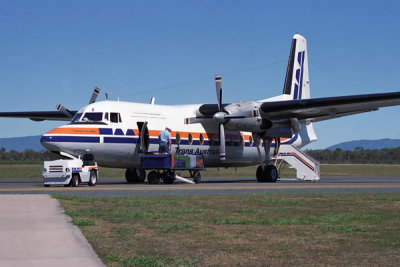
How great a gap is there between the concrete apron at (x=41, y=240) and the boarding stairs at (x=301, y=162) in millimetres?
22727

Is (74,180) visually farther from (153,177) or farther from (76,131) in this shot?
(153,177)

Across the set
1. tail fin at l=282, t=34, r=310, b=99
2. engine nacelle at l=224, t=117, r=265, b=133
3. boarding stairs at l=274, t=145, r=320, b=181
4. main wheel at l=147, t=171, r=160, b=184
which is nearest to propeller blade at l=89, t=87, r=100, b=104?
main wheel at l=147, t=171, r=160, b=184

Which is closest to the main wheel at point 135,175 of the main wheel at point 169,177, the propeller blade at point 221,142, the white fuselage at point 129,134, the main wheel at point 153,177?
the white fuselage at point 129,134

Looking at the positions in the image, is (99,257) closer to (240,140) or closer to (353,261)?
(353,261)

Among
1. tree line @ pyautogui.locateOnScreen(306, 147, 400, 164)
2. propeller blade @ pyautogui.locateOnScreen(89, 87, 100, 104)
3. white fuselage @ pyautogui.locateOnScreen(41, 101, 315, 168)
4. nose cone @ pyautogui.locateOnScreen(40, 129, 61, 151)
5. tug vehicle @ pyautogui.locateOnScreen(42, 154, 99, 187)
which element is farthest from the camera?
tree line @ pyautogui.locateOnScreen(306, 147, 400, 164)

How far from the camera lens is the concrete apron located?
650 cm

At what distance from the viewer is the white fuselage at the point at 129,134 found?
2397 centimetres

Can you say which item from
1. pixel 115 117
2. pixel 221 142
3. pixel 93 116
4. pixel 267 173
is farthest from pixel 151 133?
pixel 267 173

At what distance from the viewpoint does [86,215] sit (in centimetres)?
1175

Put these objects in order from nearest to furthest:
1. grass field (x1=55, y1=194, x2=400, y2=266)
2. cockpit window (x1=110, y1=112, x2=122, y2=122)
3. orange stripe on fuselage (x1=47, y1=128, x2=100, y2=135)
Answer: grass field (x1=55, y1=194, x2=400, y2=266), orange stripe on fuselage (x1=47, y1=128, x2=100, y2=135), cockpit window (x1=110, y1=112, x2=122, y2=122)

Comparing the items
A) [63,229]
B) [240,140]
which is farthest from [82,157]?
[63,229]

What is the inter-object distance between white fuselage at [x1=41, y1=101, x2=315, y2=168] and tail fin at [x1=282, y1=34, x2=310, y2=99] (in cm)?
662

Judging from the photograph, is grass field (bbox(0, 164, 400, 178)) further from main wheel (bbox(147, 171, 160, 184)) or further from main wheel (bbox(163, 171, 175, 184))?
main wheel (bbox(147, 171, 160, 184))

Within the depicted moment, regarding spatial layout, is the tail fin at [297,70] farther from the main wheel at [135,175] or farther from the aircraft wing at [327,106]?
the main wheel at [135,175]
